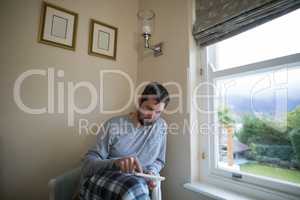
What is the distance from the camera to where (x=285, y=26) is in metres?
0.94

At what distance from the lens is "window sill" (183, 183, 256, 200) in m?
0.98

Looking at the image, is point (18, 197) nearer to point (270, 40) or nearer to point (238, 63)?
point (238, 63)

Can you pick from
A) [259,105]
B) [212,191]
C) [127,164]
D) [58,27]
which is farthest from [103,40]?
[212,191]

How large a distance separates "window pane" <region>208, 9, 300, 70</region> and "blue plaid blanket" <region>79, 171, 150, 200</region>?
33.9 inches

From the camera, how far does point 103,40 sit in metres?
1.53

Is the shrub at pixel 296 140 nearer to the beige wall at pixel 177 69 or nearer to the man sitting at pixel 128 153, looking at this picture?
the beige wall at pixel 177 69

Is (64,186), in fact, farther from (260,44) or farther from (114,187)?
(260,44)

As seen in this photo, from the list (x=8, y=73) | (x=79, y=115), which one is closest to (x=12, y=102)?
(x=8, y=73)

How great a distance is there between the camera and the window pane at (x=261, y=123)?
0.90 meters

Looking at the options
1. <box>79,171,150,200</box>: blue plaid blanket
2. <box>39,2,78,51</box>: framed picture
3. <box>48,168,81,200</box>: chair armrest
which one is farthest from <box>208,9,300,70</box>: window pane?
<box>48,168,81,200</box>: chair armrest

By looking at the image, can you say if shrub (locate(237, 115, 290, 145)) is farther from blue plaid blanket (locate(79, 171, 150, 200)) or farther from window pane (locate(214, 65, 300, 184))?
blue plaid blanket (locate(79, 171, 150, 200))

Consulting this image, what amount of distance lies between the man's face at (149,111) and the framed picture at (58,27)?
73 cm

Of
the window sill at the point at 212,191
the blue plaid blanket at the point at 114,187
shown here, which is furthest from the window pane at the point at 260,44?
the blue plaid blanket at the point at 114,187

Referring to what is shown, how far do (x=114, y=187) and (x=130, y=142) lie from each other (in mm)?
305
